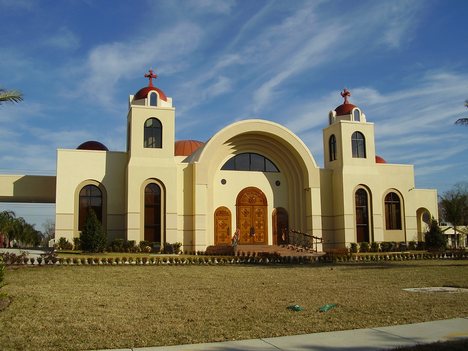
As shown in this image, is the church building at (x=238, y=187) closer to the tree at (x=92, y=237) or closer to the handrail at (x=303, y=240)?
the handrail at (x=303, y=240)

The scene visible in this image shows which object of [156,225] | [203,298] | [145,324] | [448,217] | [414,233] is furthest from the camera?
[448,217]

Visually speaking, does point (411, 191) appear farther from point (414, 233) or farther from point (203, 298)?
point (203, 298)

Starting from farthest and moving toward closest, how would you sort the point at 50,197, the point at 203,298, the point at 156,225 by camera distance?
the point at 50,197 → the point at 156,225 → the point at 203,298

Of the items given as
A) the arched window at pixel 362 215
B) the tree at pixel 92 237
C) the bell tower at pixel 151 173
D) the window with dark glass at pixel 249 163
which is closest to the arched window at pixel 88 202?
the bell tower at pixel 151 173

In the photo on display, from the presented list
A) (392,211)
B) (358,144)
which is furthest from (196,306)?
(392,211)

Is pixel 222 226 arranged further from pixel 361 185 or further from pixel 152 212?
pixel 361 185

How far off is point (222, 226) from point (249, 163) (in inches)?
193

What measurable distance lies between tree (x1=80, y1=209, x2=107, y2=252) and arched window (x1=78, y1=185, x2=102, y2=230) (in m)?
4.20

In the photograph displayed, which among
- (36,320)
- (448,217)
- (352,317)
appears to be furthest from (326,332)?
(448,217)

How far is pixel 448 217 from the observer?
137ft

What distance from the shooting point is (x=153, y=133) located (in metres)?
31.9

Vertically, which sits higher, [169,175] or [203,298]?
[169,175]

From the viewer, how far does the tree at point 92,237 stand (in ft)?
87.0

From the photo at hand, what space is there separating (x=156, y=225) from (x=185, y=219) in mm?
1914
